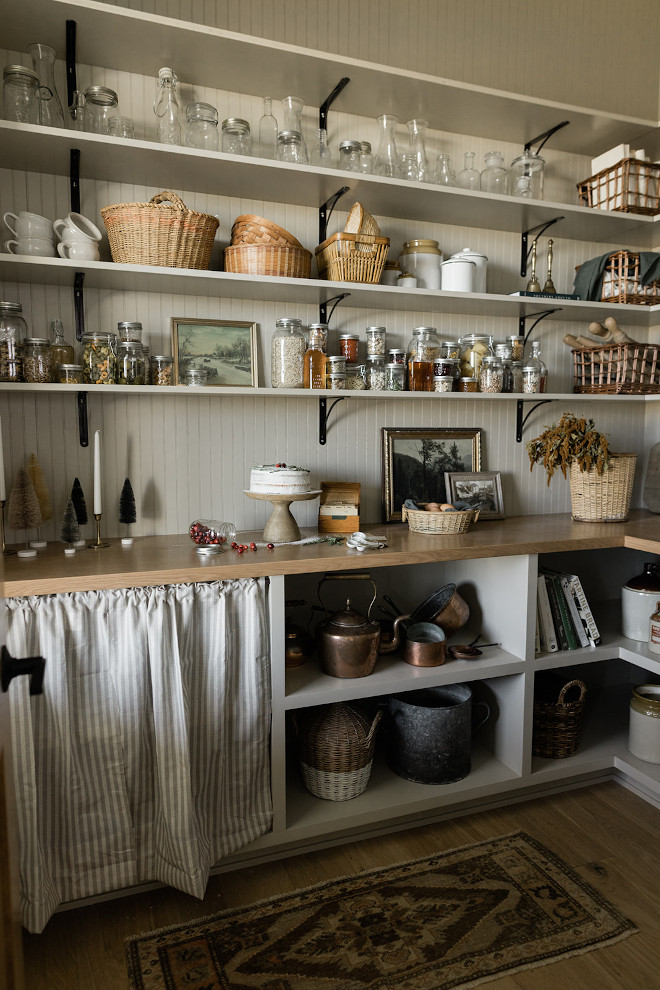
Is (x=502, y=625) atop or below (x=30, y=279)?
below

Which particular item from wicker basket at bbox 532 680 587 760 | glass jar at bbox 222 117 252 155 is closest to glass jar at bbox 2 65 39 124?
glass jar at bbox 222 117 252 155

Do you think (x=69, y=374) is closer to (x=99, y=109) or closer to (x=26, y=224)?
(x=26, y=224)

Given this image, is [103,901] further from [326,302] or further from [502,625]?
[326,302]

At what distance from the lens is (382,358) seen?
2.38m

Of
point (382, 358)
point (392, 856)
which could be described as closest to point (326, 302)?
point (382, 358)

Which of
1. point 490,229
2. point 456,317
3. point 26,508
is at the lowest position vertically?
point 26,508

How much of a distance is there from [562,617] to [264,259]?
5.15 feet

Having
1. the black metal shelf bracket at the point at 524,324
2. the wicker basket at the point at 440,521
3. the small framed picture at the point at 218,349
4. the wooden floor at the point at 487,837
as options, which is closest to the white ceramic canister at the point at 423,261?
the black metal shelf bracket at the point at 524,324

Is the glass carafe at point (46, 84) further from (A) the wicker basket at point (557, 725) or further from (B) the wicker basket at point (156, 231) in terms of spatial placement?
(A) the wicker basket at point (557, 725)

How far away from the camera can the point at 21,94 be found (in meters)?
1.85

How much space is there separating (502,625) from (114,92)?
208 cm

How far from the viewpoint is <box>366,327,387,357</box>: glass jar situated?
2377 mm

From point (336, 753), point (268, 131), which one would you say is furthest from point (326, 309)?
point (336, 753)

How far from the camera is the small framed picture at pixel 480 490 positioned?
260 cm
